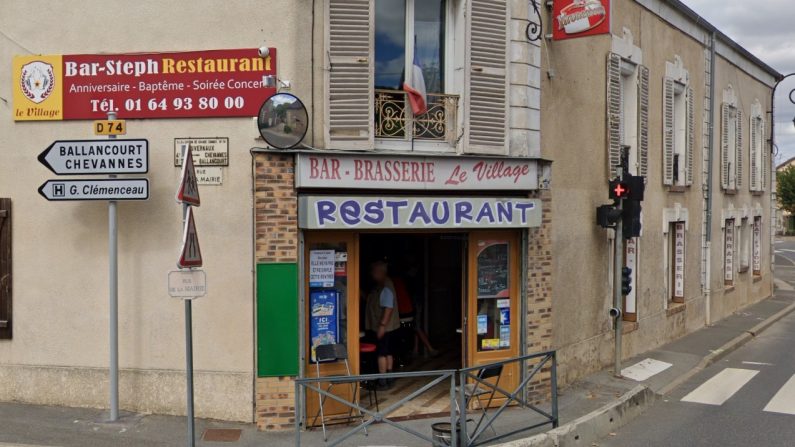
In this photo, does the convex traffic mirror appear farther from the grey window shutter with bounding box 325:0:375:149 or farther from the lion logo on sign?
the lion logo on sign

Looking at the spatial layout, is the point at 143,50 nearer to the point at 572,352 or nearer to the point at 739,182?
the point at 572,352

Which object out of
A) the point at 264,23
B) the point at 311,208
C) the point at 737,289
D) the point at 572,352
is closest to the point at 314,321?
the point at 311,208

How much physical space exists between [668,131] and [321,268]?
→ 9.19m

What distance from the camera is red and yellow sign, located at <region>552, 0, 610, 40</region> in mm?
9039

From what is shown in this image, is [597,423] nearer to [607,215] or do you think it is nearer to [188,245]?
[607,215]

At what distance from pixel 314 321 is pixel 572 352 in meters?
4.37

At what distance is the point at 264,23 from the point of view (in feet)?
25.9

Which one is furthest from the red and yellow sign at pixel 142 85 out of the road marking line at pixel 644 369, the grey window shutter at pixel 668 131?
the grey window shutter at pixel 668 131

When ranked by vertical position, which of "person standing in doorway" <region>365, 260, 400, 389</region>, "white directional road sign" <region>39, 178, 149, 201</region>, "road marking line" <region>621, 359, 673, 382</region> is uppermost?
"white directional road sign" <region>39, 178, 149, 201</region>

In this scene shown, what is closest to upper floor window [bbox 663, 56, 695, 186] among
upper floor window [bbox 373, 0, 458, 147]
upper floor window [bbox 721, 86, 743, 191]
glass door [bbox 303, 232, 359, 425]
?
upper floor window [bbox 721, 86, 743, 191]

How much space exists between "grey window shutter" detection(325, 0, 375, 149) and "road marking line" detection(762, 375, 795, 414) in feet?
22.1

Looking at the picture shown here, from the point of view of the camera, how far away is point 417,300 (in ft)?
40.5

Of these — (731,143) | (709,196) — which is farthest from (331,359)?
(731,143)

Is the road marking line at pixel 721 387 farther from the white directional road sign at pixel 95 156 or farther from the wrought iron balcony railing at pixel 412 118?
the white directional road sign at pixel 95 156
